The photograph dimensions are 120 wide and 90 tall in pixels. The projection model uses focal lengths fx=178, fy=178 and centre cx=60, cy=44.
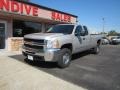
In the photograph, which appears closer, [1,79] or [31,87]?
[31,87]

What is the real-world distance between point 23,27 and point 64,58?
26.2 feet

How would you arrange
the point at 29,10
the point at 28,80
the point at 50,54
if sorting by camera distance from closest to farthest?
the point at 28,80, the point at 50,54, the point at 29,10

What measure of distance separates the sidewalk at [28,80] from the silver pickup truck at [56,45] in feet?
2.29

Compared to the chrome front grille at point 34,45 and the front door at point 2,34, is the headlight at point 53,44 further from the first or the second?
the front door at point 2,34

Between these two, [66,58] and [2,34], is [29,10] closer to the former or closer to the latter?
[2,34]

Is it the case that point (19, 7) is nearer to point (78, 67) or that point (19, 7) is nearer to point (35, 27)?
point (35, 27)

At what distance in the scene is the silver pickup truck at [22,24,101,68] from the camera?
7070 mm

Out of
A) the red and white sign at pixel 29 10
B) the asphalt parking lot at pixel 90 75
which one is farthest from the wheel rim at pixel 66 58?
the red and white sign at pixel 29 10

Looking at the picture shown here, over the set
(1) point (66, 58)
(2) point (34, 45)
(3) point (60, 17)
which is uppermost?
(3) point (60, 17)

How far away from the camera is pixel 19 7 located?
1323cm

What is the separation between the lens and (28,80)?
5.88 m

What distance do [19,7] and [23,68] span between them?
7.16 m

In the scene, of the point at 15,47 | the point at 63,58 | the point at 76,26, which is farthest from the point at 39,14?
the point at 63,58

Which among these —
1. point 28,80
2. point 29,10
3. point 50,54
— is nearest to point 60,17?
point 29,10
